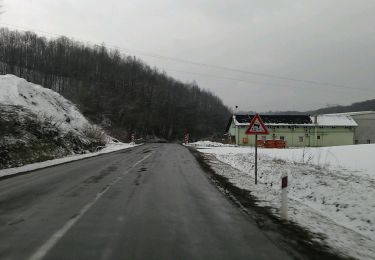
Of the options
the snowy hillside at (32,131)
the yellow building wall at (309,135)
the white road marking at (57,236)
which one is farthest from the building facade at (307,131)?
the white road marking at (57,236)

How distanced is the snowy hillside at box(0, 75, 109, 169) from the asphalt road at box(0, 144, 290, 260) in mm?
9311

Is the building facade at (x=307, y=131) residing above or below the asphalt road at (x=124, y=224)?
above

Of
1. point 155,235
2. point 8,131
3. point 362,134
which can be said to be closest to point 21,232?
point 155,235

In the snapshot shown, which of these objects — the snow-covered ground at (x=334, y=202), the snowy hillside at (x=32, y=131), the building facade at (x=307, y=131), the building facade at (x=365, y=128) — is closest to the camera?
the snow-covered ground at (x=334, y=202)

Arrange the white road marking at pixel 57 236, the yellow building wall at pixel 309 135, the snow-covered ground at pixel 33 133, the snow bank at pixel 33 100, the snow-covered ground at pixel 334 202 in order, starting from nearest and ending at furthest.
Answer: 1. the white road marking at pixel 57 236
2. the snow-covered ground at pixel 334 202
3. the snow-covered ground at pixel 33 133
4. the snow bank at pixel 33 100
5. the yellow building wall at pixel 309 135

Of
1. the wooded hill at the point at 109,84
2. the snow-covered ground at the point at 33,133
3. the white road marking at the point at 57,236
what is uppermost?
the wooded hill at the point at 109,84

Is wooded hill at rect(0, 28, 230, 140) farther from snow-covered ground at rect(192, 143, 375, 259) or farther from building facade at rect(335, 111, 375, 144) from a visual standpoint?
snow-covered ground at rect(192, 143, 375, 259)

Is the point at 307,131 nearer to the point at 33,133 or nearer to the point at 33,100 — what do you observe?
the point at 33,100

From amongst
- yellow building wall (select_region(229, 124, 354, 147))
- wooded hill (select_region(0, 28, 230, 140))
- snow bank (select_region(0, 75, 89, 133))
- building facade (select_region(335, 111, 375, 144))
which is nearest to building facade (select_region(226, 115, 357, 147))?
yellow building wall (select_region(229, 124, 354, 147))

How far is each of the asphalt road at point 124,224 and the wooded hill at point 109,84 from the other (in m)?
96.4

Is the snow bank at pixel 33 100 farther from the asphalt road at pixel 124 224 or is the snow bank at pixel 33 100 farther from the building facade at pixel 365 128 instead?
the building facade at pixel 365 128

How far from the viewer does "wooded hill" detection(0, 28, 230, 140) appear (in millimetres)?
119750

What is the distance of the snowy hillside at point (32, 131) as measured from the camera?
2102 centimetres

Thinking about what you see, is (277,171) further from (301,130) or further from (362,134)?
(362,134)
